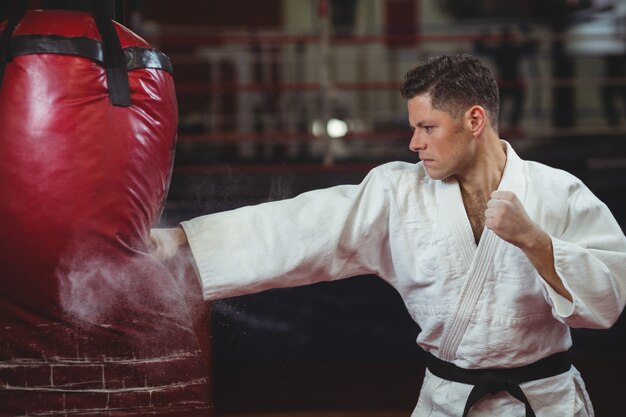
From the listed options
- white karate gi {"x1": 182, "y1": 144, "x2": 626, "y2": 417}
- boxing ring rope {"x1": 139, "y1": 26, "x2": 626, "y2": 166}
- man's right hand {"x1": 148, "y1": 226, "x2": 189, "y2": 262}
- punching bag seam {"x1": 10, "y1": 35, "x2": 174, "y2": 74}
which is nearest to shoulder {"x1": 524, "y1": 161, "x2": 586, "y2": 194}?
white karate gi {"x1": 182, "y1": 144, "x2": 626, "y2": 417}

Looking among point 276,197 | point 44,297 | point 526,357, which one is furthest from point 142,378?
point 276,197

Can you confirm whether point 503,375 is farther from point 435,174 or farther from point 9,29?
point 9,29

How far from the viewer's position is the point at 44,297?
1.47 metres

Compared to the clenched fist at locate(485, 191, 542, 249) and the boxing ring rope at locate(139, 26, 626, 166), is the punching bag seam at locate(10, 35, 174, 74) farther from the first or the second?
the boxing ring rope at locate(139, 26, 626, 166)

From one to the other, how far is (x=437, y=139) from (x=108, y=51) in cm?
75

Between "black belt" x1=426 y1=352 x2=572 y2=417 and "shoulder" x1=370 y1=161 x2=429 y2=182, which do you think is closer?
"black belt" x1=426 y1=352 x2=572 y2=417

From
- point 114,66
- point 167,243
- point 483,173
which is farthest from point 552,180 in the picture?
point 114,66

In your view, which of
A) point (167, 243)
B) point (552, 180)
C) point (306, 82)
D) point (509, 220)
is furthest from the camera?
point (306, 82)

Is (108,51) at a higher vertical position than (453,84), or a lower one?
higher

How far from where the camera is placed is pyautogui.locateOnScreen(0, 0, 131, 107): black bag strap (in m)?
1.44

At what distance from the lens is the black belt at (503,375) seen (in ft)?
5.89

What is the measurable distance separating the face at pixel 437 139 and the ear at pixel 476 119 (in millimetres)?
17

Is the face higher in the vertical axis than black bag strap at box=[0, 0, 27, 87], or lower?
lower

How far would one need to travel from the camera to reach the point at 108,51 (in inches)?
58.1
